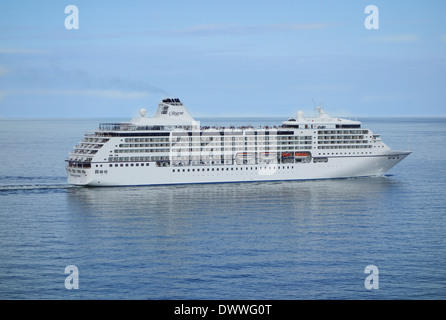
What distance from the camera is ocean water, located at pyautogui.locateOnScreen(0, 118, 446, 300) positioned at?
30719 millimetres

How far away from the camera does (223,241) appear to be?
127 feet

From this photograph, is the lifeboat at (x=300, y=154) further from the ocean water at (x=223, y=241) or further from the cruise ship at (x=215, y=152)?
the ocean water at (x=223, y=241)

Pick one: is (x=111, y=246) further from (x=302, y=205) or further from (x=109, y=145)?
(x=109, y=145)

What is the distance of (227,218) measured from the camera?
45625 mm

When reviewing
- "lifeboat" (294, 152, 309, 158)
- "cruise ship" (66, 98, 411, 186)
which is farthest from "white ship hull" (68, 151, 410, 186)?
"lifeboat" (294, 152, 309, 158)

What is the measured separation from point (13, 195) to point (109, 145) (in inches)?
413

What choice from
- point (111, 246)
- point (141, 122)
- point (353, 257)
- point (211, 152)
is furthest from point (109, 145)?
point (353, 257)

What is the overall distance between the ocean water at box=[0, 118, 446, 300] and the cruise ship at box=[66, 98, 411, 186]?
8.51ft

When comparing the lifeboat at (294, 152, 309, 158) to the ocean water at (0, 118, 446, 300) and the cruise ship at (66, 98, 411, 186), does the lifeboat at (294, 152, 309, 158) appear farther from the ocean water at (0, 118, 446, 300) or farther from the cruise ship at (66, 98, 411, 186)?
the ocean water at (0, 118, 446, 300)

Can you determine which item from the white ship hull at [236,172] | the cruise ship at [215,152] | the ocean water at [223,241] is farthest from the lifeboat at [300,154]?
the ocean water at [223,241]

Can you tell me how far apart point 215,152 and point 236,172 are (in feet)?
9.50

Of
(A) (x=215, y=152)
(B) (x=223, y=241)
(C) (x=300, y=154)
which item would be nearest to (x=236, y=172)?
(A) (x=215, y=152)

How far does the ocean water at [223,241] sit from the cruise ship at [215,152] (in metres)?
2.59
